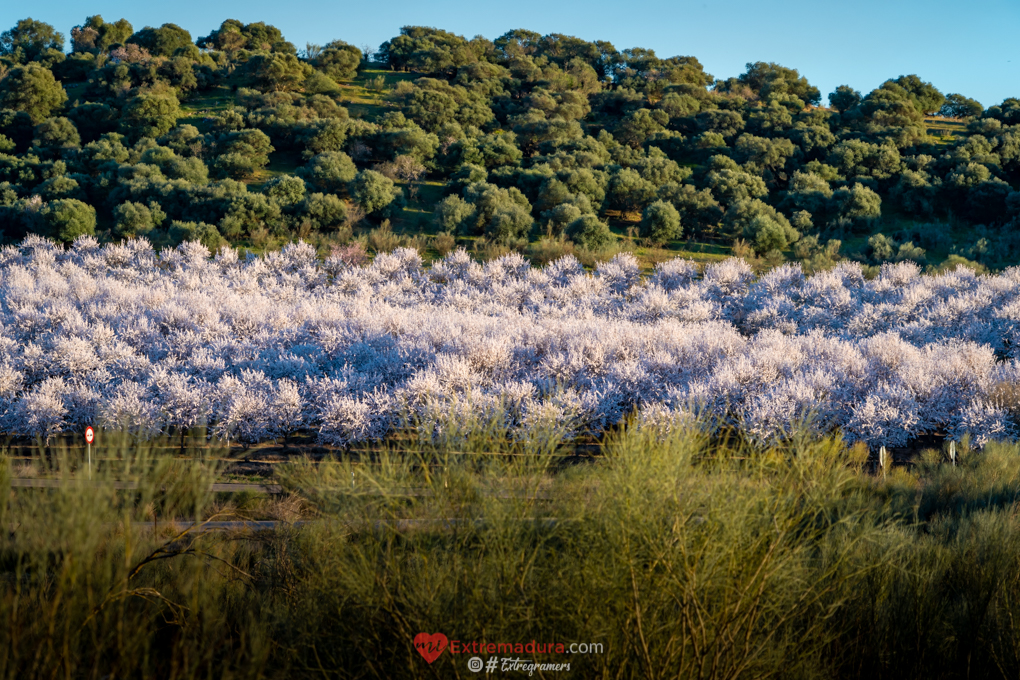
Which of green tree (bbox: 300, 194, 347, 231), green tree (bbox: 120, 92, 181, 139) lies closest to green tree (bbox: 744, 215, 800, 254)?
green tree (bbox: 300, 194, 347, 231)

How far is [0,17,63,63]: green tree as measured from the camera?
184 ft

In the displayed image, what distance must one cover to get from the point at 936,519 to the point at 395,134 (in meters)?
31.8

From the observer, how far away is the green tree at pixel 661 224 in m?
26.0

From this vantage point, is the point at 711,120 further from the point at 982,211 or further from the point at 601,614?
the point at 601,614

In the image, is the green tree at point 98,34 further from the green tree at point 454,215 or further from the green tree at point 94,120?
the green tree at point 454,215

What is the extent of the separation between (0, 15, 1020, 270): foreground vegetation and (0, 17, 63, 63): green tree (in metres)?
2.06

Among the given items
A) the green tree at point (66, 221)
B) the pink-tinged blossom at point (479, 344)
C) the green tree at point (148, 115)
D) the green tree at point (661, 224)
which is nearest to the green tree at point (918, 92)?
the green tree at point (661, 224)

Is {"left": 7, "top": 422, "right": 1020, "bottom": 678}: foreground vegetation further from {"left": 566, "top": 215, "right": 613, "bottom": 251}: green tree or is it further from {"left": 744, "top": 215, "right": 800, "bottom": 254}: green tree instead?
{"left": 744, "top": 215, "right": 800, "bottom": 254}: green tree

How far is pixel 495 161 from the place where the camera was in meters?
33.1

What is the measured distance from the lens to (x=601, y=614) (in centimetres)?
351

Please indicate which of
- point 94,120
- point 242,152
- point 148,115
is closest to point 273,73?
point 148,115

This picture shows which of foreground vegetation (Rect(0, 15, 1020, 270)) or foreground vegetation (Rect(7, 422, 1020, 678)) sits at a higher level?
foreground vegetation (Rect(0, 15, 1020, 270))

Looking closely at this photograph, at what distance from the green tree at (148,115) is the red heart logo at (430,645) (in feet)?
130

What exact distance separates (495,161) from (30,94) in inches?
1192
